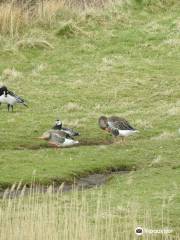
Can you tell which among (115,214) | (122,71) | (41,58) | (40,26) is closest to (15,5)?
(40,26)

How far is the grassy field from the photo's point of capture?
19281 mm

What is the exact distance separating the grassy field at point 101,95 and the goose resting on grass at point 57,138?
33 centimetres

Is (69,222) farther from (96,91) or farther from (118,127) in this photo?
(96,91)

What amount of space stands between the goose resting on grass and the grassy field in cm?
33

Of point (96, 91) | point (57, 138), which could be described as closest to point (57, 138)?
point (57, 138)

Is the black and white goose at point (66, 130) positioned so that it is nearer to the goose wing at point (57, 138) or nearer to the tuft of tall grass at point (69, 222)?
the goose wing at point (57, 138)

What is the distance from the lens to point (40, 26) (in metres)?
38.1

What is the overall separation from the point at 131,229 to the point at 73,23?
987 inches

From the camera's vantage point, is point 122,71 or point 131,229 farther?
point 122,71

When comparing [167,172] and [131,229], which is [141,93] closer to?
[167,172]

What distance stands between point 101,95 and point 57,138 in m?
8.32

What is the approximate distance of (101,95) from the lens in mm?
30312

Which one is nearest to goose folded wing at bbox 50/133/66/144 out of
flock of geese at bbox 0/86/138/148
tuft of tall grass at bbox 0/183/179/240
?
flock of geese at bbox 0/86/138/148

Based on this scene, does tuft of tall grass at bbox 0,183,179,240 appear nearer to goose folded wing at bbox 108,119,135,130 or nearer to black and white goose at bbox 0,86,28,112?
goose folded wing at bbox 108,119,135,130
